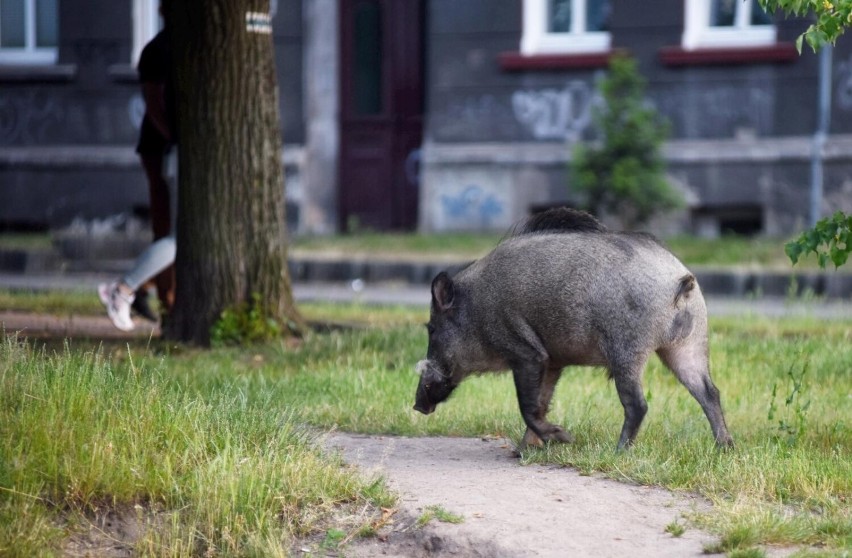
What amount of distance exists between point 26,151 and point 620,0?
25.5 ft

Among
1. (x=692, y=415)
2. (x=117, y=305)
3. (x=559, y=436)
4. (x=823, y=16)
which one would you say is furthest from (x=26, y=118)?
(x=823, y=16)

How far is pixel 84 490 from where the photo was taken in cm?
484

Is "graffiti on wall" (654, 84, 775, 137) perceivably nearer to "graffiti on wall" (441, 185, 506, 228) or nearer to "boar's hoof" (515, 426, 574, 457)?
"graffiti on wall" (441, 185, 506, 228)

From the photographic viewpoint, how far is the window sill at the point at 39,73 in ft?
58.2

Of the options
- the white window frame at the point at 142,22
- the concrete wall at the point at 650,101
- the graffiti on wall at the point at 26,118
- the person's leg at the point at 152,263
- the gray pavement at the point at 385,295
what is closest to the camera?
the person's leg at the point at 152,263

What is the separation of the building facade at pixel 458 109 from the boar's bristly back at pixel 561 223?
1043 centimetres

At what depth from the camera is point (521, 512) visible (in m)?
4.87

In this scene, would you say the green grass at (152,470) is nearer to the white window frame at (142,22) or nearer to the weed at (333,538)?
the weed at (333,538)

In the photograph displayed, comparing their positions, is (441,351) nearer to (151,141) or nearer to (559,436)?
(559,436)

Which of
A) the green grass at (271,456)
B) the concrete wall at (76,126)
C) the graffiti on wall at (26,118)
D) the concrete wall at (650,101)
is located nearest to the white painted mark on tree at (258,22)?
the green grass at (271,456)

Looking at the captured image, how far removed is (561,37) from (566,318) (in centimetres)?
1162

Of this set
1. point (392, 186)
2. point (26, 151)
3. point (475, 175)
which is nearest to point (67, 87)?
point (26, 151)

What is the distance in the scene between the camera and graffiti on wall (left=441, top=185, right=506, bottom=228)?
54.6 ft

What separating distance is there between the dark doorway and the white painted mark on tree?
354 inches
